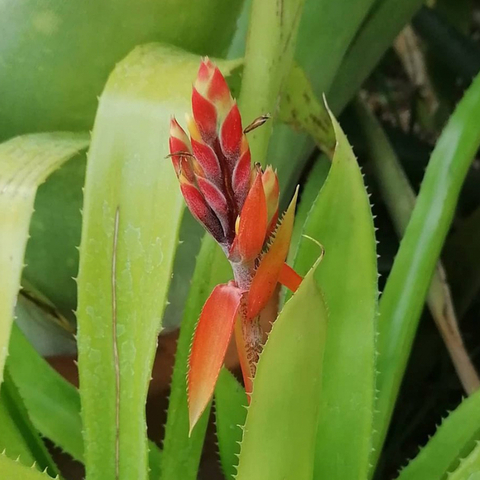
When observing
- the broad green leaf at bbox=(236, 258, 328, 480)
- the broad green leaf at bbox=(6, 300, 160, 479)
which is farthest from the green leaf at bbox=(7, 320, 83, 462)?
the broad green leaf at bbox=(236, 258, 328, 480)

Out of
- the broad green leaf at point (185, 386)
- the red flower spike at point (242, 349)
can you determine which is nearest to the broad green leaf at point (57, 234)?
the broad green leaf at point (185, 386)

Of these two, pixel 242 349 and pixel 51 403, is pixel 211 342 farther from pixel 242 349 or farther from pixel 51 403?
pixel 51 403

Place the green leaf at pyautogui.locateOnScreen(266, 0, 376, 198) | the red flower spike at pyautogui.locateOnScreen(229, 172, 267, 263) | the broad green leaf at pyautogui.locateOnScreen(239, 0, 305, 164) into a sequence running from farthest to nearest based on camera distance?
the green leaf at pyautogui.locateOnScreen(266, 0, 376, 198)
the broad green leaf at pyautogui.locateOnScreen(239, 0, 305, 164)
the red flower spike at pyautogui.locateOnScreen(229, 172, 267, 263)

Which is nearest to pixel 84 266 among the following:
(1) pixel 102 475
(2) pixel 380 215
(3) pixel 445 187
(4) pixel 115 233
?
(4) pixel 115 233

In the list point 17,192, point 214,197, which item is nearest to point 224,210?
point 214,197

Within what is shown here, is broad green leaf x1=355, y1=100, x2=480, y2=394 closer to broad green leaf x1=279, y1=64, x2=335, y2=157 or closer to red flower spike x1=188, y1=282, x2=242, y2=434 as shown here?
broad green leaf x1=279, y1=64, x2=335, y2=157

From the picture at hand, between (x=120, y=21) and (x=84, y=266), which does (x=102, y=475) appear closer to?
(x=84, y=266)

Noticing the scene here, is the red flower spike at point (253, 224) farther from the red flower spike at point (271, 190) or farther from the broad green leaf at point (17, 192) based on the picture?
the broad green leaf at point (17, 192)
